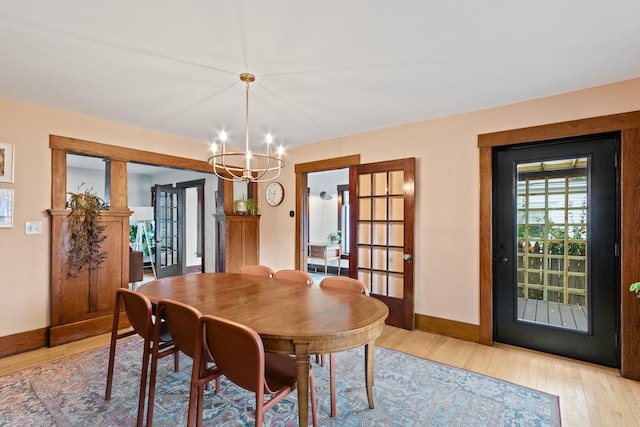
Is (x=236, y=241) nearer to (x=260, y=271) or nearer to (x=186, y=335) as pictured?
(x=260, y=271)

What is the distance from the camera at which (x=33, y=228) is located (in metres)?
2.95

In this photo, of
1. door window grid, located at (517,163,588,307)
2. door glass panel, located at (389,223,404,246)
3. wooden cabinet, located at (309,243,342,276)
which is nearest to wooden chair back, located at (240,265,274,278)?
door glass panel, located at (389,223,404,246)

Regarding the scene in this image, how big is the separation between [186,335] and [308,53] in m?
1.93

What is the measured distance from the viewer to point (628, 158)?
2420mm

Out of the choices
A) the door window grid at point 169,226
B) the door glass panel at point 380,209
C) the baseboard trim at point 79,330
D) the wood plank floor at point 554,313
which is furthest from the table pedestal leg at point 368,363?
the door window grid at point 169,226

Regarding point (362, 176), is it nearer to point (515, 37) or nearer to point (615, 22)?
point (515, 37)

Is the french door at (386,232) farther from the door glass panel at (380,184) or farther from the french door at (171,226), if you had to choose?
the french door at (171,226)

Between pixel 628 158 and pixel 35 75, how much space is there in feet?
15.4

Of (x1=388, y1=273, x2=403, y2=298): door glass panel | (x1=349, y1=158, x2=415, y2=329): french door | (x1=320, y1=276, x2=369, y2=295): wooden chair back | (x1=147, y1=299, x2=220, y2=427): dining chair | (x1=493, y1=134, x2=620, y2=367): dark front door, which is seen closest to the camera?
(x1=147, y1=299, x2=220, y2=427): dining chair

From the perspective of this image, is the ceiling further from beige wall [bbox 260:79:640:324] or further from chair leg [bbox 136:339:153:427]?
chair leg [bbox 136:339:153:427]

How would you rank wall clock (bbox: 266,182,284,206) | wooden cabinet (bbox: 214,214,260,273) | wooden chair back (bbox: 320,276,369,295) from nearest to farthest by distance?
1. wooden chair back (bbox: 320,276,369,295)
2. wooden cabinet (bbox: 214,214,260,273)
3. wall clock (bbox: 266,182,284,206)

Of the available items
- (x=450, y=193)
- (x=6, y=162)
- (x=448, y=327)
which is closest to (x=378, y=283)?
(x=448, y=327)

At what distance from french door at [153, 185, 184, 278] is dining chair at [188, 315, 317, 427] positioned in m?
5.32

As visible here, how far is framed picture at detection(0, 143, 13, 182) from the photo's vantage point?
2781mm
